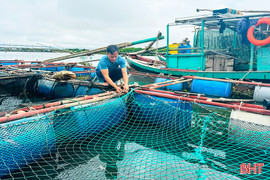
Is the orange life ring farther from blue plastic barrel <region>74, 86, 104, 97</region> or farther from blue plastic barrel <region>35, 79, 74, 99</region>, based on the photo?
blue plastic barrel <region>35, 79, 74, 99</region>

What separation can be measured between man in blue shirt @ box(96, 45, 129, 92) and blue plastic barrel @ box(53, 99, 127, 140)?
2.16 feet

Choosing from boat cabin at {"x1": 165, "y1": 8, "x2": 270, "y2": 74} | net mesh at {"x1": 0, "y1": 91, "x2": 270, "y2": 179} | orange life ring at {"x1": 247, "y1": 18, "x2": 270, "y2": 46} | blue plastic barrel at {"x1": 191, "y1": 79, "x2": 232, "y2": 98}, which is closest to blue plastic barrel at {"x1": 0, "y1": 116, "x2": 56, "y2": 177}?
net mesh at {"x1": 0, "y1": 91, "x2": 270, "y2": 179}

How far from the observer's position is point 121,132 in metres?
4.77

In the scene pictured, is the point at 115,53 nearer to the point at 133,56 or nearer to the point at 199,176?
the point at 199,176

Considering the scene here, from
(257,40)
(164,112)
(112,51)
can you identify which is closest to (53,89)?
(112,51)

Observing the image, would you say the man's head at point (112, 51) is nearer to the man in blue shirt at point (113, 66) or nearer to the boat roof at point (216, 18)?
the man in blue shirt at point (113, 66)

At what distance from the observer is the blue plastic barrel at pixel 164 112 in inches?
182

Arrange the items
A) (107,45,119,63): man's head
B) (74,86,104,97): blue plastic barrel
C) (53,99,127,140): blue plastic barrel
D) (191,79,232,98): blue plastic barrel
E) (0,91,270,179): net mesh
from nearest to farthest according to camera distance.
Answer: (0,91,270,179): net mesh → (53,99,127,140): blue plastic barrel → (107,45,119,63): man's head → (74,86,104,97): blue plastic barrel → (191,79,232,98): blue plastic barrel

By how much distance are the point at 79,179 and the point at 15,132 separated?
50.8 inches

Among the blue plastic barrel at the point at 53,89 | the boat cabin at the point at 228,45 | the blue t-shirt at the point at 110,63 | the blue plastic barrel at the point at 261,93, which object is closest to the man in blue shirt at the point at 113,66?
the blue t-shirt at the point at 110,63

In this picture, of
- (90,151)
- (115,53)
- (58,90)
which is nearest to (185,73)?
(115,53)

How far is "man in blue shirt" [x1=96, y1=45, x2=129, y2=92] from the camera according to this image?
→ 191 inches

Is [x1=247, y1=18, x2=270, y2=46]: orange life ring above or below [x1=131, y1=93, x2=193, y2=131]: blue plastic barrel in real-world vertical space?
above

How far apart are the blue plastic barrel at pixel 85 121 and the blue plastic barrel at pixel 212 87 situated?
3.45 metres
